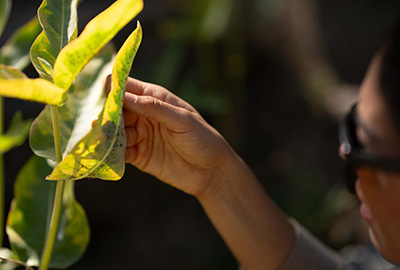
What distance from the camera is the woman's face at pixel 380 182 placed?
2.60 ft

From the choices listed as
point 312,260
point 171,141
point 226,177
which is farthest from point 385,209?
point 171,141

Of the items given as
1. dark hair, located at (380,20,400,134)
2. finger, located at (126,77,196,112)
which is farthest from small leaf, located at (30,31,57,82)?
dark hair, located at (380,20,400,134)

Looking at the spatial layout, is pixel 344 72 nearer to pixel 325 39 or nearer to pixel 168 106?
pixel 325 39

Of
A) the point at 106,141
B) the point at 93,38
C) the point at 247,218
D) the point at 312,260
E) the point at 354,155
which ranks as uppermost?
the point at 93,38

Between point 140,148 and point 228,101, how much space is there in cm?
156

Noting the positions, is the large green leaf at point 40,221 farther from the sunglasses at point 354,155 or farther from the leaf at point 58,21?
the sunglasses at point 354,155

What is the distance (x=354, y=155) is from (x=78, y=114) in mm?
531

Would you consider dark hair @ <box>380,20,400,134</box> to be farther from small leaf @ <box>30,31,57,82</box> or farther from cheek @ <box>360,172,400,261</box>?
small leaf @ <box>30,31,57,82</box>

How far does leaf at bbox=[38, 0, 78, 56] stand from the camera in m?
0.50

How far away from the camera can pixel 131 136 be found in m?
0.61

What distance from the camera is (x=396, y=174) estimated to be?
78 cm

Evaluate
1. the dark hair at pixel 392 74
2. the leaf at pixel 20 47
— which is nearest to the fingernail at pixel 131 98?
the leaf at pixel 20 47

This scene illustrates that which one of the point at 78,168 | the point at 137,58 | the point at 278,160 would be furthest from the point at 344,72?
the point at 78,168

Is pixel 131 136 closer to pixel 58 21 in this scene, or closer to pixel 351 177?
pixel 58 21
